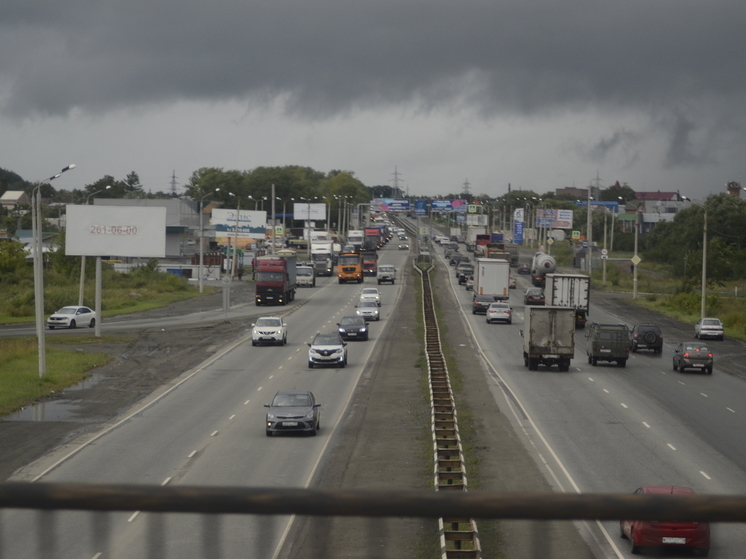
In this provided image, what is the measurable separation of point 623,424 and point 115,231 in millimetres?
34484

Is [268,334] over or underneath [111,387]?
over

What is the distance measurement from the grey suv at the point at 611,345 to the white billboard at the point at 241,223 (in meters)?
78.1

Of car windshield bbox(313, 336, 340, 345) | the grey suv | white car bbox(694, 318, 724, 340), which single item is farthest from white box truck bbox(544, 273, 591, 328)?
car windshield bbox(313, 336, 340, 345)

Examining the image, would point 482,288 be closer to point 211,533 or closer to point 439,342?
point 439,342

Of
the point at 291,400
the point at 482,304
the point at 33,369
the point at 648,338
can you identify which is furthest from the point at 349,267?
the point at 291,400

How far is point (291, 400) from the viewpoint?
27.2m

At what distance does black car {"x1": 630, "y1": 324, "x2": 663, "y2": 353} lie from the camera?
5053 centimetres

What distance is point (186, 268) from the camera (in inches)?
4195

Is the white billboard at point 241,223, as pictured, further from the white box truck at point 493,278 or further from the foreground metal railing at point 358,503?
the foreground metal railing at point 358,503

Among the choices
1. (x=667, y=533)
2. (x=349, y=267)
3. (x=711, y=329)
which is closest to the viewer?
(x=667, y=533)

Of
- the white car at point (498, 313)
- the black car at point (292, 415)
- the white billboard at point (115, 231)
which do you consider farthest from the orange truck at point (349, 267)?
the black car at point (292, 415)

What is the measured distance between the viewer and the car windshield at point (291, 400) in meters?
27.0

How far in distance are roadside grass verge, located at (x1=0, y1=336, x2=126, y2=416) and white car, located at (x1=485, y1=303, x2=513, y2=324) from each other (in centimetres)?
2718

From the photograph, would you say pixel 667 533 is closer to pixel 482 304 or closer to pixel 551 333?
pixel 551 333
